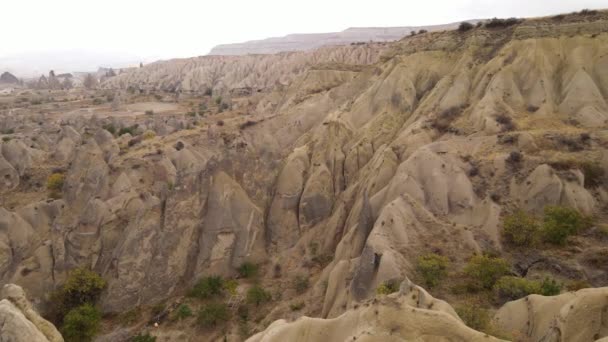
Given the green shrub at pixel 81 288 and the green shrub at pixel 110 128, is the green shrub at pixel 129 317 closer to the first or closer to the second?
the green shrub at pixel 81 288

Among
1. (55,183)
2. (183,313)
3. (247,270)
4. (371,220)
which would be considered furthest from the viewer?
(55,183)

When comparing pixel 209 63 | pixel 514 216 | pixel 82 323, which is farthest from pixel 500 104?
pixel 209 63

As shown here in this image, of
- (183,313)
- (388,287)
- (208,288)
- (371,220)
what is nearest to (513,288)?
(388,287)

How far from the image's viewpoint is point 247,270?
23109mm

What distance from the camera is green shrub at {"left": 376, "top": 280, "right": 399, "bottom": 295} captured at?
46.7ft

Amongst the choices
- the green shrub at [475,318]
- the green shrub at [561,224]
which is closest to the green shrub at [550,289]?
the green shrub at [475,318]

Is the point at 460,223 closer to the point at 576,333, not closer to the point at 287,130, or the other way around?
the point at 576,333

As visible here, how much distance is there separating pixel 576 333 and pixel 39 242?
84.7 ft

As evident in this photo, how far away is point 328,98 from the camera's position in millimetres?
41688

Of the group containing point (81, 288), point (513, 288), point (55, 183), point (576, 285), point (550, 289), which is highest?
point (550, 289)

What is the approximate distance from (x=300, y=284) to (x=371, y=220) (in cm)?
509

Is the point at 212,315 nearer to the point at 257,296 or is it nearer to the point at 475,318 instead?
the point at 257,296

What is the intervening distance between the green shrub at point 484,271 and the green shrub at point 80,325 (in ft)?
53.6

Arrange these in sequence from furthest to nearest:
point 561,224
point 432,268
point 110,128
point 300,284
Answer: point 110,128 → point 300,284 → point 561,224 → point 432,268
